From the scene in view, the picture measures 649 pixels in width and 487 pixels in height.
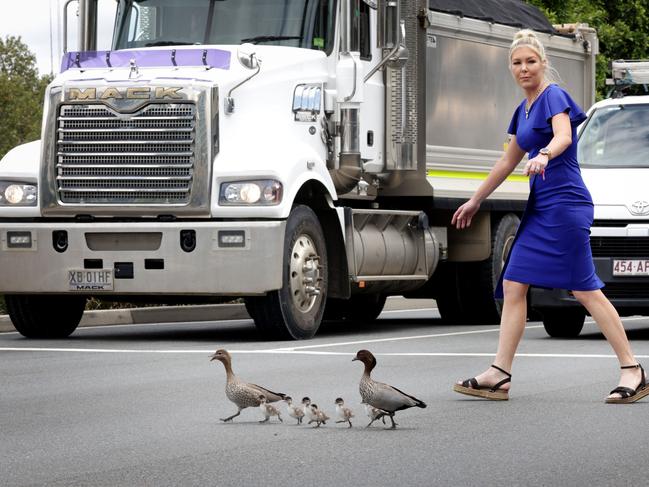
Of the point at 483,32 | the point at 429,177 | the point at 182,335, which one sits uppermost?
the point at 483,32

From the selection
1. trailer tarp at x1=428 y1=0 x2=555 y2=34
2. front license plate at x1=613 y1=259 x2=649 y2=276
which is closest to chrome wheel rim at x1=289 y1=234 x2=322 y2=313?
front license plate at x1=613 y1=259 x2=649 y2=276

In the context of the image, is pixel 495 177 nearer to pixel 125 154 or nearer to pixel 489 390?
pixel 489 390

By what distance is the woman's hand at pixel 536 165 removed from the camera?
930cm

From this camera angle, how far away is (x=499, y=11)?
789 inches

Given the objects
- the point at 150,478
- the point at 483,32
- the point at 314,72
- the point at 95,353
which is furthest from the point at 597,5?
the point at 150,478

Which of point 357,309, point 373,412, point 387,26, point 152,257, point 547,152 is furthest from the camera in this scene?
point 357,309

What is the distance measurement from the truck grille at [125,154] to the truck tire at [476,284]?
5119 mm

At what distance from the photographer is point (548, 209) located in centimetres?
986

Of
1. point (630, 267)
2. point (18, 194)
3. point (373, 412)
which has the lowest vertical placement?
point (373, 412)

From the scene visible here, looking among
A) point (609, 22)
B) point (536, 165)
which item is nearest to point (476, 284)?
point (536, 165)

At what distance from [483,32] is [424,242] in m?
2.88

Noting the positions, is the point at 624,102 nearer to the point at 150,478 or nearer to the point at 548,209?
the point at 548,209

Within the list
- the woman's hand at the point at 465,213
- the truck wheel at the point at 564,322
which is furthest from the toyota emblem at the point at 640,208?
the woman's hand at the point at 465,213

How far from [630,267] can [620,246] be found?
0.22 metres
